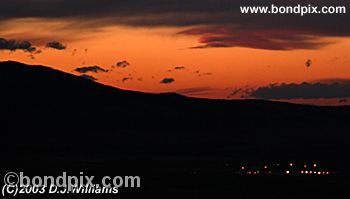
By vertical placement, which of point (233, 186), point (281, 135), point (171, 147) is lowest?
point (233, 186)

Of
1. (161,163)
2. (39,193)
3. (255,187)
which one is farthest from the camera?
(161,163)

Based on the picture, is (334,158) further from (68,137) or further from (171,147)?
(68,137)

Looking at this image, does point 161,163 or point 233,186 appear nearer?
point 233,186

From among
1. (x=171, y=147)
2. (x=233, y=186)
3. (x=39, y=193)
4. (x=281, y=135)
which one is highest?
(x=281, y=135)

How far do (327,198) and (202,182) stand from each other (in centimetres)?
1695

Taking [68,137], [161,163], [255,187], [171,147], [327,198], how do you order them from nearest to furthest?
[327,198]
[255,187]
[161,163]
[171,147]
[68,137]

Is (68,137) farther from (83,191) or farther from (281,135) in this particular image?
(83,191)

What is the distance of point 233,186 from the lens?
8556 cm

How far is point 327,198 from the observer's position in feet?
246

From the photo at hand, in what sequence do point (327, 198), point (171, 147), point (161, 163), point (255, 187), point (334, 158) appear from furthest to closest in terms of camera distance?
point (171, 147), point (334, 158), point (161, 163), point (255, 187), point (327, 198)

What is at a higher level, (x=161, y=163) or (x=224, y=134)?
(x=224, y=134)

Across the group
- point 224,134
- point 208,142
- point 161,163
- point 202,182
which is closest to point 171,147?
point 208,142

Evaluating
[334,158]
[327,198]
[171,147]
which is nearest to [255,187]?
[327,198]

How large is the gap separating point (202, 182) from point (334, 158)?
51.2 metres
